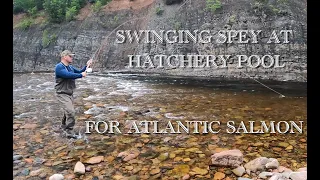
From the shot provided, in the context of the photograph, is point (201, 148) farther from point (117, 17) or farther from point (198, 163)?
point (117, 17)

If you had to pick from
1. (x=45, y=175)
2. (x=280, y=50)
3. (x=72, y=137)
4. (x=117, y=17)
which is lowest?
(x=45, y=175)

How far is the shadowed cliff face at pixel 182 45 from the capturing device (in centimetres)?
585

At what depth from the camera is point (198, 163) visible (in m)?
3.71

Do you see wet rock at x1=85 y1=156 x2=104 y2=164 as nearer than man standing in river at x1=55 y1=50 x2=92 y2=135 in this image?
Yes

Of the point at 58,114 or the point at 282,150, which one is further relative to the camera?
the point at 58,114

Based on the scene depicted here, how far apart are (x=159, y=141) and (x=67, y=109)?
1.59m

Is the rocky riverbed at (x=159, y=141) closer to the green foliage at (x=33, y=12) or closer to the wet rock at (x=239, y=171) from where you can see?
the wet rock at (x=239, y=171)

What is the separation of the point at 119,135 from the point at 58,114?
157cm

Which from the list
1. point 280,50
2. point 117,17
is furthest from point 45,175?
point 117,17

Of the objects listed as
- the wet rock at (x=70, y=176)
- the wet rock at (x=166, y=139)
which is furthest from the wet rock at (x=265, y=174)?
the wet rock at (x=70, y=176)

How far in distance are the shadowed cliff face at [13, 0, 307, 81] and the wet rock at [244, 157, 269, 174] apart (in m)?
2.35

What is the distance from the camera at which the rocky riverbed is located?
3535 millimetres

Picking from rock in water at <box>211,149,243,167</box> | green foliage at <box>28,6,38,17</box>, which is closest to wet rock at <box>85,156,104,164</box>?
rock in water at <box>211,149,243,167</box>

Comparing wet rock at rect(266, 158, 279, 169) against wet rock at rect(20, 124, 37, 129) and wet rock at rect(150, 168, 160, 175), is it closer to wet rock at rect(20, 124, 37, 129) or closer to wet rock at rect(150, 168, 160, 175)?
wet rock at rect(150, 168, 160, 175)
